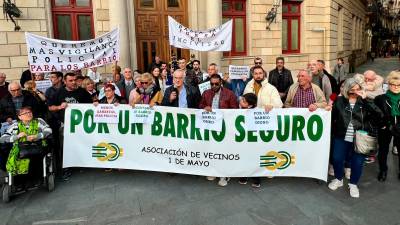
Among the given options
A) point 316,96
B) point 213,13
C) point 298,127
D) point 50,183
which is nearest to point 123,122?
point 50,183

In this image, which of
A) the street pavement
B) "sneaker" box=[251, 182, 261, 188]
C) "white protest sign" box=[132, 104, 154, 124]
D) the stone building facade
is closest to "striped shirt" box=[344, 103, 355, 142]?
the street pavement

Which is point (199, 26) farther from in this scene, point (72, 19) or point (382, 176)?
point (382, 176)

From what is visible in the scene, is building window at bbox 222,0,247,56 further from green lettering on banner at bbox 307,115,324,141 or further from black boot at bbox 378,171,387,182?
black boot at bbox 378,171,387,182

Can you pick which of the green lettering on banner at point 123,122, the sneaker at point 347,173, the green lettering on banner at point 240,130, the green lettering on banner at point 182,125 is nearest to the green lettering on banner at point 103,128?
the green lettering on banner at point 123,122

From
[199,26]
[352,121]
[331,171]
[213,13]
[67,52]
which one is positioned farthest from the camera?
[199,26]

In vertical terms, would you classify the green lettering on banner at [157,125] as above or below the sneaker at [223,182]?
above

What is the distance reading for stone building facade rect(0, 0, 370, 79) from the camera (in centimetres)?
1010

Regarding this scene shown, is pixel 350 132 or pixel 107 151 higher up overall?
pixel 350 132

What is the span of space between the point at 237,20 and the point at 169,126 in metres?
9.79

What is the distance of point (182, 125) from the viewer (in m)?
5.06

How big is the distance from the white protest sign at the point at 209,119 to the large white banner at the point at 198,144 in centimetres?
8

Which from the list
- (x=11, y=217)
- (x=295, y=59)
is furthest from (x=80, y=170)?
(x=295, y=59)

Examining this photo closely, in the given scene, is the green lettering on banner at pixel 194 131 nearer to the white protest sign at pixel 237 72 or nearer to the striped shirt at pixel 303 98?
the striped shirt at pixel 303 98

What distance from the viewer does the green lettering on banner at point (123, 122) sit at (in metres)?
5.25
